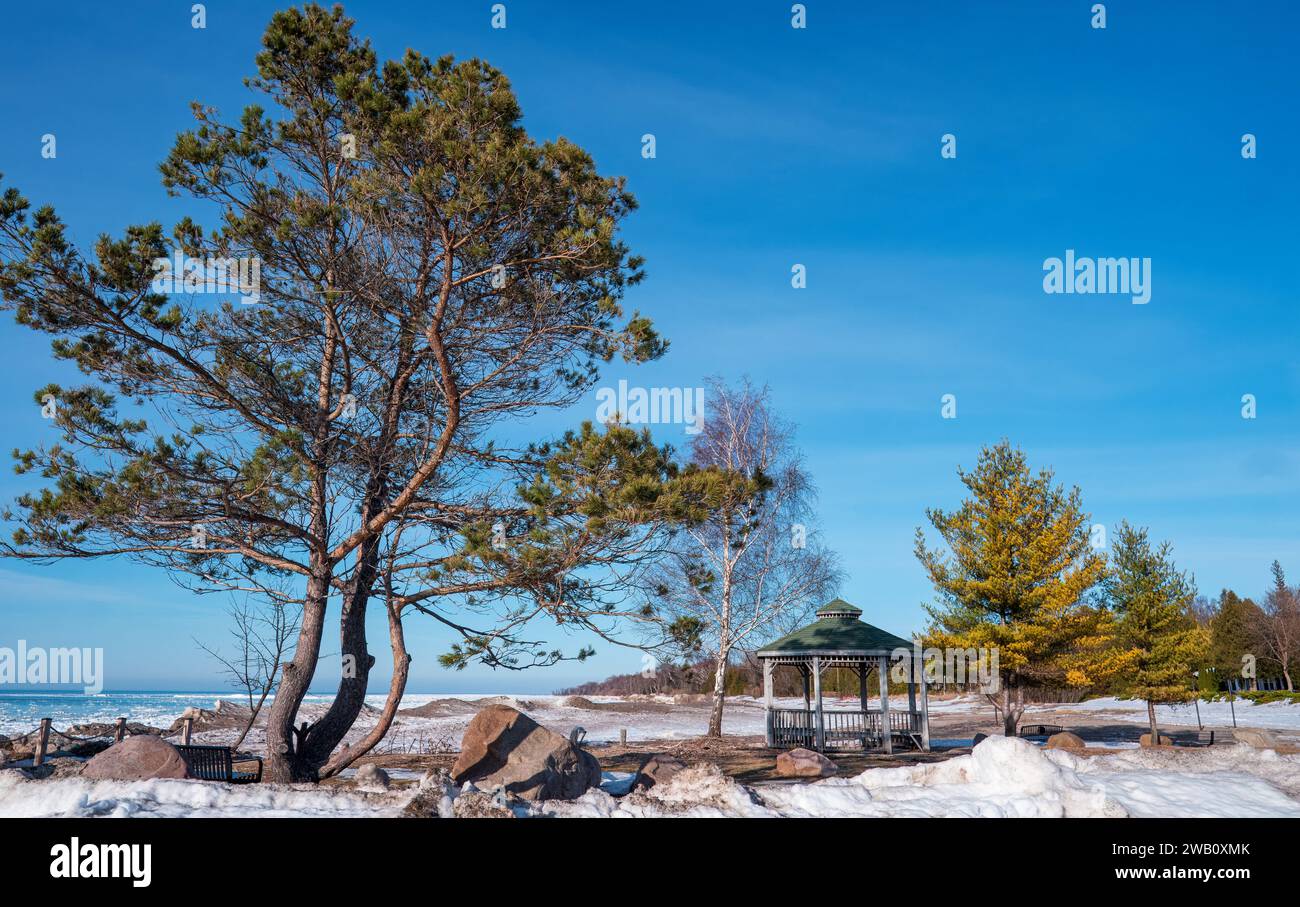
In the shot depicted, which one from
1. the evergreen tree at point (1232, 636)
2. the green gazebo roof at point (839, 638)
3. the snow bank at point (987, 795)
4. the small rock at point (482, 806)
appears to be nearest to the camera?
the small rock at point (482, 806)

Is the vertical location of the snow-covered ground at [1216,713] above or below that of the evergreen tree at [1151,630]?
below

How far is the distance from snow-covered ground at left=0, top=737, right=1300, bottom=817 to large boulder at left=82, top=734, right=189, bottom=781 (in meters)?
1.95

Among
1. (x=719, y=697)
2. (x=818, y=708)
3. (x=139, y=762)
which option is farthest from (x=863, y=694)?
(x=139, y=762)

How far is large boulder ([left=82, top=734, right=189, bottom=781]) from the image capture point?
899cm

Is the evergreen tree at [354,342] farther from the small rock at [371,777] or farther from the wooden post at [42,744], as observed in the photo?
the wooden post at [42,744]

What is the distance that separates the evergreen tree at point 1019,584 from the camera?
21.5m

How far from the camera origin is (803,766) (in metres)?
15.0

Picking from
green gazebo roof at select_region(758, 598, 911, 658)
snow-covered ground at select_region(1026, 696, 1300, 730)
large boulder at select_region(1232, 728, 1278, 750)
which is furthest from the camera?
snow-covered ground at select_region(1026, 696, 1300, 730)

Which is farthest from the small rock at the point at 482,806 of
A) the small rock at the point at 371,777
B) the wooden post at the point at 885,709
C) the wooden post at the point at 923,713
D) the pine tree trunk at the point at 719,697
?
the pine tree trunk at the point at 719,697

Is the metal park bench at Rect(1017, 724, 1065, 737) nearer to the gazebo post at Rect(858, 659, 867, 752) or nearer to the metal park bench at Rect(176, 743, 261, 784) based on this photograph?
the gazebo post at Rect(858, 659, 867, 752)

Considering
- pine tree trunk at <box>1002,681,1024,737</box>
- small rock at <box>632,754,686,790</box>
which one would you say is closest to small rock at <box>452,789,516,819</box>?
small rock at <box>632,754,686,790</box>

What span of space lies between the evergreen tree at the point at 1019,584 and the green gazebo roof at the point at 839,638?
1773 millimetres

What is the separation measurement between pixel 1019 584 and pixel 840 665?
4894 millimetres

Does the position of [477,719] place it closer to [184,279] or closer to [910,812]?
[910,812]
